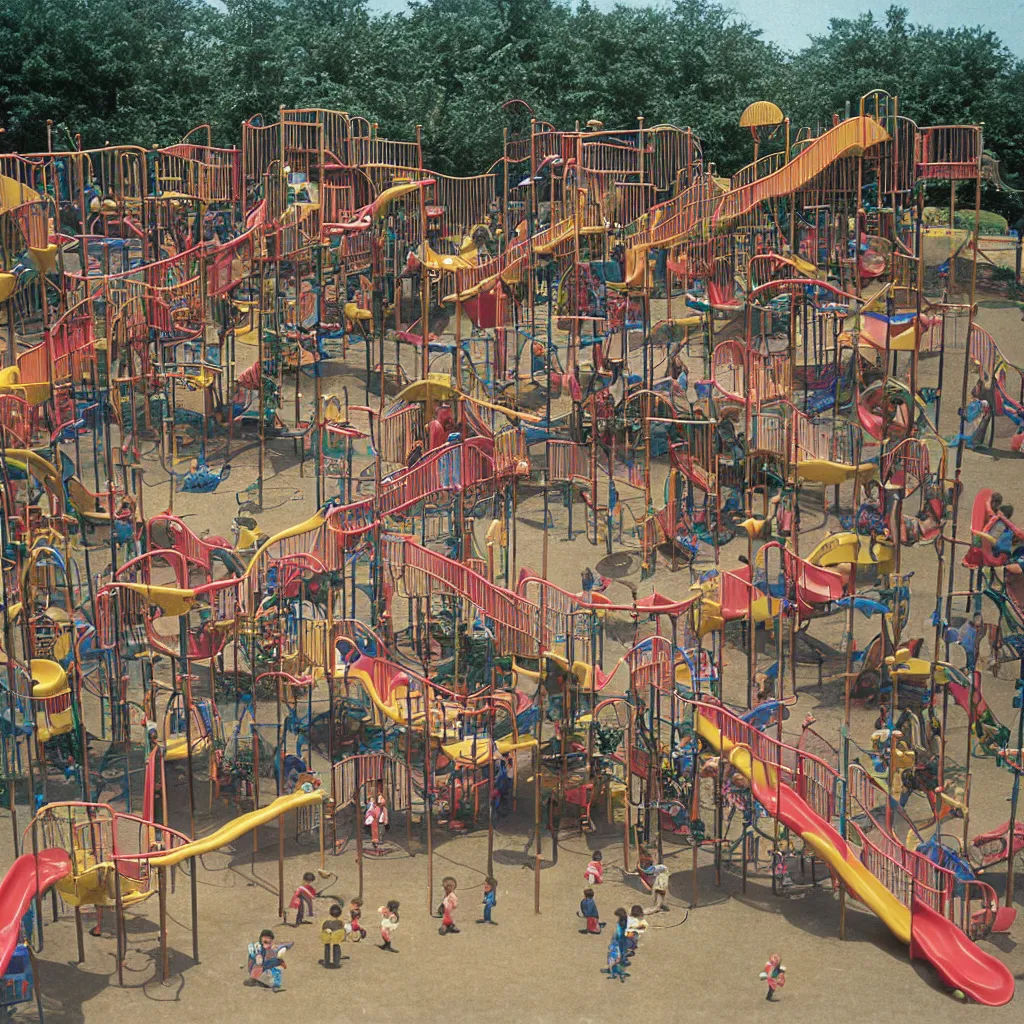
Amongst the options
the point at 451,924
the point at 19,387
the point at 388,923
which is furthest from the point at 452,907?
the point at 19,387

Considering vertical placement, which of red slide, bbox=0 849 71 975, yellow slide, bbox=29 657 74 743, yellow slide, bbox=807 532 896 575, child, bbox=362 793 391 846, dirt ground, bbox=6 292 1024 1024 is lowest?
dirt ground, bbox=6 292 1024 1024

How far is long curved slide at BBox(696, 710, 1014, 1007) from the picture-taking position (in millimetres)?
30938

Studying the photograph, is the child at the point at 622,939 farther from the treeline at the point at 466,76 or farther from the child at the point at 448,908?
the treeline at the point at 466,76

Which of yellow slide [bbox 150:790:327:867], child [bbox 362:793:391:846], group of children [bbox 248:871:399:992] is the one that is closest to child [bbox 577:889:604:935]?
group of children [bbox 248:871:399:992]

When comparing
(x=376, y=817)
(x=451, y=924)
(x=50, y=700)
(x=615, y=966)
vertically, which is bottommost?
→ (x=615, y=966)

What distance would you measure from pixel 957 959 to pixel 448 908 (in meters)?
6.68

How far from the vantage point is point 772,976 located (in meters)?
30.7

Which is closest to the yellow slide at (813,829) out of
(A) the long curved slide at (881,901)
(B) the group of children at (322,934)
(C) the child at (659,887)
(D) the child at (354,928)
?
(A) the long curved slide at (881,901)

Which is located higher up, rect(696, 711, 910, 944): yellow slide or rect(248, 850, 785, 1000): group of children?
rect(696, 711, 910, 944): yellow slide

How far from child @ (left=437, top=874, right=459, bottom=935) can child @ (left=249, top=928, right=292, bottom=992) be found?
2455 millimetres

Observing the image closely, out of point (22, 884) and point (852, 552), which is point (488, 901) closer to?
point (22, 884)

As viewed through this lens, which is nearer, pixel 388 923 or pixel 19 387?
pixel 388 923

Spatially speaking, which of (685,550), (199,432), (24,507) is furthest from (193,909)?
(199,432)

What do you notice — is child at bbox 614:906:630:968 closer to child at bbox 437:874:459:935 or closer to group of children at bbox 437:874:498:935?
group of children at bbox 437:874:498:935
